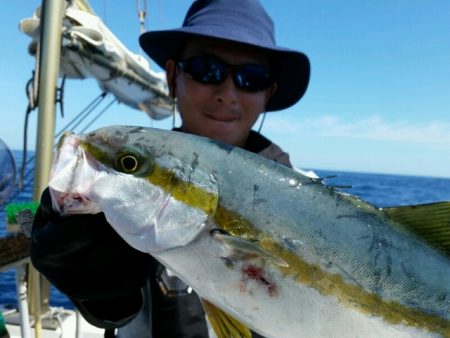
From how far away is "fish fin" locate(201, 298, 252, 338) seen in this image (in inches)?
67.6

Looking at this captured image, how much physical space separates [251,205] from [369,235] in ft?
1.69

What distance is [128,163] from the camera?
1.78 meters

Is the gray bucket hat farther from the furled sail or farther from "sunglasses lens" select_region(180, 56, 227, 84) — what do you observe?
the furled sail

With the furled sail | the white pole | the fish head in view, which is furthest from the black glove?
the furled sail

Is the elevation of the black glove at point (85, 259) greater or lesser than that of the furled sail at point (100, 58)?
lesser

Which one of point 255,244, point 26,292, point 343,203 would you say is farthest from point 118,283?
point 26,292

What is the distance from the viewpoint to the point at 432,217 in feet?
5.94

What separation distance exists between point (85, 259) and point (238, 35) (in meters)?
1.67

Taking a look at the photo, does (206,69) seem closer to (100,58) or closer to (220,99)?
(220,99)

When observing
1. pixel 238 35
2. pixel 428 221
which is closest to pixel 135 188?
pixel 428 221

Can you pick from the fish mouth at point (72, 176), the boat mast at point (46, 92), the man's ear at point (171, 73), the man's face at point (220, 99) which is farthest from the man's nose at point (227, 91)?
the boat mast at point (46, 92)

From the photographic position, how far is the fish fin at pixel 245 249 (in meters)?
1.61

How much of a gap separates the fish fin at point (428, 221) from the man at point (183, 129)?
4.34 feet

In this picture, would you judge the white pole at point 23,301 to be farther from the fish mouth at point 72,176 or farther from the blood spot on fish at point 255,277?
the blood spot on fish at point 255,277
